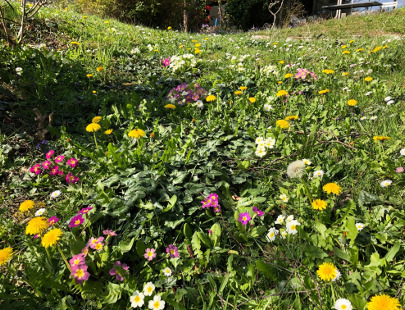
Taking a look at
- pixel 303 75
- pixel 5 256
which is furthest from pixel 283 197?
pixel 303 75

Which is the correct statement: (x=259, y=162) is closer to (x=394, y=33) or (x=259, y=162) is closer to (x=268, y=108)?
(x=268, y=108)

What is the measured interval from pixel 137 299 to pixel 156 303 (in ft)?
0.31

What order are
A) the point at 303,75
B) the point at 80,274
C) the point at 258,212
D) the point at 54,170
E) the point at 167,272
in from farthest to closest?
the point at 303,75 → the point at 54,170 → the point at 258,212 → the point at 167,272 → the point at 80,274

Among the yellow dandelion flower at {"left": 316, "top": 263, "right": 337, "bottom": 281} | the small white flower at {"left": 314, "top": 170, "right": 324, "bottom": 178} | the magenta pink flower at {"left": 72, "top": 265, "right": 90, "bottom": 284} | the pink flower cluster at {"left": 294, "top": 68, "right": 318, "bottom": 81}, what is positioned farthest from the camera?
the pink flower cluster at {"left": 294, "top": 68, "right": 318, "bottom": 81}

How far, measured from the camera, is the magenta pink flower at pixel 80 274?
47.7 inches

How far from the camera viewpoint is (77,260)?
1269 millimetres

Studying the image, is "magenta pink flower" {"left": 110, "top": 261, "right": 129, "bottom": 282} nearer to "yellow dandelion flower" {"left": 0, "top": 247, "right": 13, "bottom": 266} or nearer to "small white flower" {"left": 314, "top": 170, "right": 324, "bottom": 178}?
"yellow dandelion flower" {"left": 0, "top": 247, "right": 13, "bottom": 266}

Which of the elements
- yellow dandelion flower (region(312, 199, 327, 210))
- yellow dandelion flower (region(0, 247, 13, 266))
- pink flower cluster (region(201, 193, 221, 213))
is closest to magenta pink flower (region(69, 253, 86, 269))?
yellow dandelion flower (region(0, 247, 13, 266))

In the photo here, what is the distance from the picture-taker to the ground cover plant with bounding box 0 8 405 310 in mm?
1231

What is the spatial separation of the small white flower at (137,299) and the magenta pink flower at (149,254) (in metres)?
0.20

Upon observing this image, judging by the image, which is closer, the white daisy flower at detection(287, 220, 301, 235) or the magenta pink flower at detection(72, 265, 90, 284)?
the magenta pink flower at detection(72, 265, 90, 284)

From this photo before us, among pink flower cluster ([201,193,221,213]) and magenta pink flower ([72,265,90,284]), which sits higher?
pink flower cluster ([201,193,221,213])

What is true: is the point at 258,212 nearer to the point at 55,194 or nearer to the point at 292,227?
the point at 292,227

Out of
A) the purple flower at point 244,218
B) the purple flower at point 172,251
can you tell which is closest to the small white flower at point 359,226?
the purple flower at point 244,218
